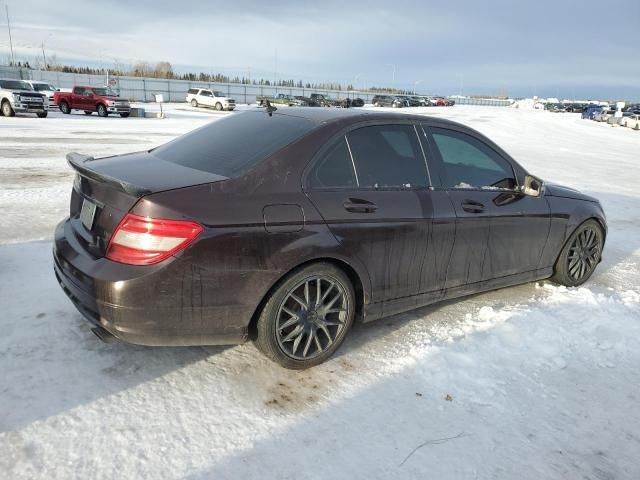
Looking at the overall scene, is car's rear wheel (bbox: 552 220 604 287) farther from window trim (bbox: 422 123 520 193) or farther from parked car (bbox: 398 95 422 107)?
parked car (bbox: 398 95 422 107)

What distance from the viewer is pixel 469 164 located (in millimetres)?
4234

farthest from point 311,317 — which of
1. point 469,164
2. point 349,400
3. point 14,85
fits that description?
point 14,85

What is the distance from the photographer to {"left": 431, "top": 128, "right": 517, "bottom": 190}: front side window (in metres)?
4.01

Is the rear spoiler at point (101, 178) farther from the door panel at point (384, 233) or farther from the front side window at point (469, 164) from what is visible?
the front side window at point (469, 164)

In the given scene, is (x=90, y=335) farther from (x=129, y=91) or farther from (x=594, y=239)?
(x=129, y=91)

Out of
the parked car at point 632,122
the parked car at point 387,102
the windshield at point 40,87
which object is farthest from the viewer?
the parked car at point 387,102

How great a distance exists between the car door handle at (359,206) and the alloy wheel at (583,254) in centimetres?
263

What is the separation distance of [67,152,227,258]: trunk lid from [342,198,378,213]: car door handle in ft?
2.69

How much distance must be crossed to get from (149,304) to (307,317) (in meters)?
1.00

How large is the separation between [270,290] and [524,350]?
6.63ft

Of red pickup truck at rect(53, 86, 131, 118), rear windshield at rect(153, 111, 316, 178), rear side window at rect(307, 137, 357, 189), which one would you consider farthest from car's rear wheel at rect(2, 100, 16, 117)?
rear side window at rect(307, 137, 357, 189)

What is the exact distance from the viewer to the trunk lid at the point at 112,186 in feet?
9.39

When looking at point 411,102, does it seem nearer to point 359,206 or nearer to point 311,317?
point 359,206

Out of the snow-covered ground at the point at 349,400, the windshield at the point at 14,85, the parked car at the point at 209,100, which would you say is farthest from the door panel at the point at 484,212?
the parked car at the point at 209,100
